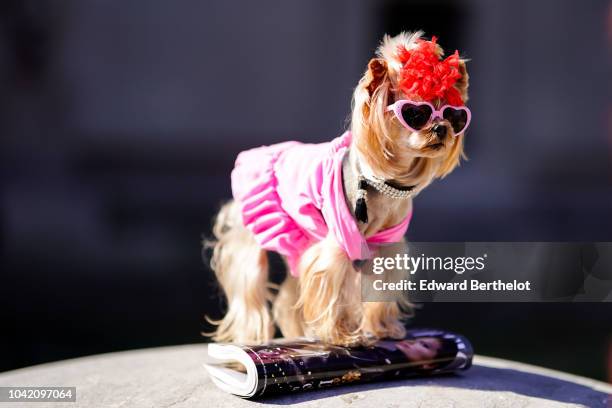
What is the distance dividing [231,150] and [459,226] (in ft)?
11.3

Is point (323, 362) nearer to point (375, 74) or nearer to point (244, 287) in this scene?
point (244, 287)

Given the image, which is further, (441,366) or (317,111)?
(317,111)

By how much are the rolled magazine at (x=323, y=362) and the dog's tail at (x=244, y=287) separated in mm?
239

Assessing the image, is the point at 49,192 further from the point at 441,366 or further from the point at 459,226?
the point at 441,366

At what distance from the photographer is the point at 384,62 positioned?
3.25 meters

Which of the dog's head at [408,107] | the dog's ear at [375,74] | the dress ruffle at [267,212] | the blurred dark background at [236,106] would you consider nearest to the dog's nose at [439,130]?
the dog's head at [408,107]

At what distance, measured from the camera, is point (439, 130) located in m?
3.20

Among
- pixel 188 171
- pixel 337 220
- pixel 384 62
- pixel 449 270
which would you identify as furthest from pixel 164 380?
pixel 188 171

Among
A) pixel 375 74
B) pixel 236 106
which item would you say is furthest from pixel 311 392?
pixel 236 106

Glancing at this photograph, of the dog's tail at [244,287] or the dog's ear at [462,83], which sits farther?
the dog's tail at [244,287]

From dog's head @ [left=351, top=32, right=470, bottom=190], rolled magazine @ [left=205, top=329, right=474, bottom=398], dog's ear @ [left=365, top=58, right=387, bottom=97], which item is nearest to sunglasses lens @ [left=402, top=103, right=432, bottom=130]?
dog's head @ [left=351, top=32, right=470, bottom=190]

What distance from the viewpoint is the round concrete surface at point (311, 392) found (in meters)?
3.38

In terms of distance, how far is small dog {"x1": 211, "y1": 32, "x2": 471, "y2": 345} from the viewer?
322cm

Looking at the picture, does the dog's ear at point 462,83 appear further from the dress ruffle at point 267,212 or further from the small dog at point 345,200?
the dress ruffle at point 267,212
